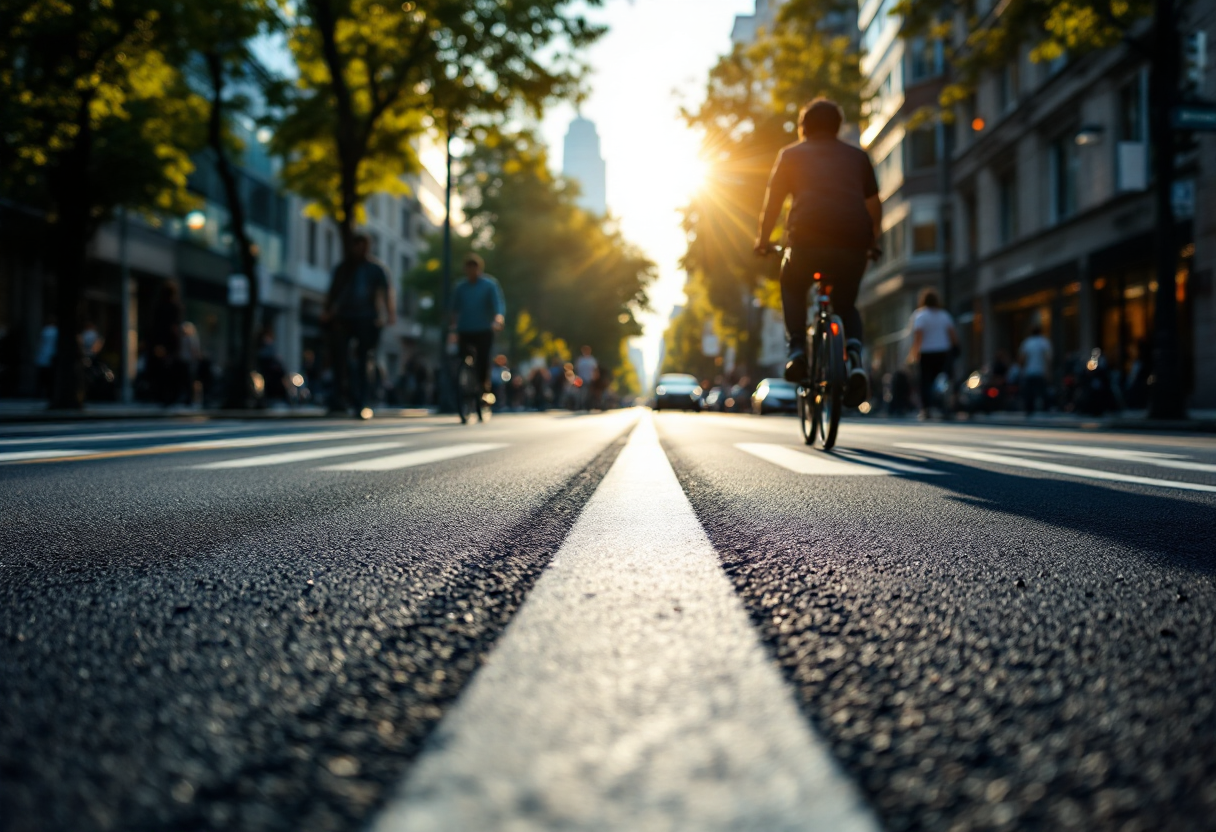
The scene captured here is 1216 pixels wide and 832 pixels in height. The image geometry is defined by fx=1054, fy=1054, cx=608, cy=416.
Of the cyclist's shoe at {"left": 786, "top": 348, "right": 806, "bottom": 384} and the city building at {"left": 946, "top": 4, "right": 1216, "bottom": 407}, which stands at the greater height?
the city building at {"left": 946, "top": 4, "right": 1216, "bottom": 407}

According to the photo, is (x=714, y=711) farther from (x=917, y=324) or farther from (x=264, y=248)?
(x=264, y=248)

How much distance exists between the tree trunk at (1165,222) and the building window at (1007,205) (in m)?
17.0

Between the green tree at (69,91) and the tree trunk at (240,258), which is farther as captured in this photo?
the tree trunk at (240,258)

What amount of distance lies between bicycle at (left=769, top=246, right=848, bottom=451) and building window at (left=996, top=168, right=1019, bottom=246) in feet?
81.4

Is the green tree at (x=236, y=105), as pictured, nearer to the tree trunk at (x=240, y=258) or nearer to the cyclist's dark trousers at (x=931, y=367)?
the tree trunk at (x=240, y=258)

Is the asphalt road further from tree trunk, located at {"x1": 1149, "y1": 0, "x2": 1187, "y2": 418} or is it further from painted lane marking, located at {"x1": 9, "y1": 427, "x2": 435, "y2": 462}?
tree trunk, located at {"x1": 1149, "y1": 0, "x2": 1187, "y2": 418}

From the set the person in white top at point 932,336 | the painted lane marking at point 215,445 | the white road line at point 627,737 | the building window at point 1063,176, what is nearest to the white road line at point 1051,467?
the white road line at point 627,737

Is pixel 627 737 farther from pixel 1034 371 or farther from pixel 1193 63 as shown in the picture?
pixel 1193 63

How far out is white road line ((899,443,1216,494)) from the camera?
13.3 ft

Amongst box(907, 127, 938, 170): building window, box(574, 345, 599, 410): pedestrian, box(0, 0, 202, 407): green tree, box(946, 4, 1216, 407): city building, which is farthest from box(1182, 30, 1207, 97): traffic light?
box(907, 127, 938, 170): building window

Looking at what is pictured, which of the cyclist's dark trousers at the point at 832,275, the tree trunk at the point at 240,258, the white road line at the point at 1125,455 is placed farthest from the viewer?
the tree trunk at the point at 240,258

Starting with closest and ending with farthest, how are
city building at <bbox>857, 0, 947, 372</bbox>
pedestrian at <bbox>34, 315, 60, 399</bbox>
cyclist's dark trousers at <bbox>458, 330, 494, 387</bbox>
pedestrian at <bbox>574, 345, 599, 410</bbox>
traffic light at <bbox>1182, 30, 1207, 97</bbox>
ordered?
cyclist's dark trousers at <bbox>458, 330, 494, 387</bbox> < pedestrian at <bbox>34, 315, 60, 399</bbox> < traffic light at <bbox>1182, 30, 1207, 97</bbox> < pedestrian at <bbox>574, 345, 599, 410</bbox> < city building at <bbox>857, 0, 947, 372</bbox>

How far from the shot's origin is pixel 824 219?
6645mm

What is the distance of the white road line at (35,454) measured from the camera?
5172 millimetres
